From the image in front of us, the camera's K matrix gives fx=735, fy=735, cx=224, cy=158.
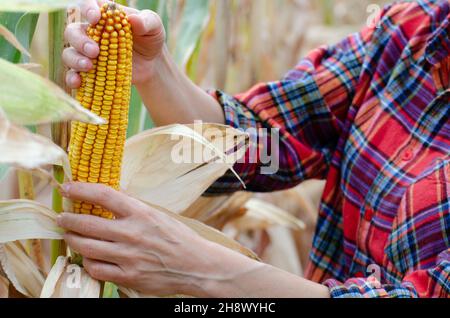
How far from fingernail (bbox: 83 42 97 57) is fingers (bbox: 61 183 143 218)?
125 mm

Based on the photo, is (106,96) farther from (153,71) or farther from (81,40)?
(153,71)

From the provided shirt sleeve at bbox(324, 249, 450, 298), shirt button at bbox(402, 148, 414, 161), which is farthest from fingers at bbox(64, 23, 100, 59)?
shirt button at bbox(402, 148, 414, 161)

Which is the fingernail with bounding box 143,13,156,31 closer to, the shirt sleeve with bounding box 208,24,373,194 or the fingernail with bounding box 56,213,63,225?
the fingernail with bounding box 56,213,63,225

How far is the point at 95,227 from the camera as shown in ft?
2.32

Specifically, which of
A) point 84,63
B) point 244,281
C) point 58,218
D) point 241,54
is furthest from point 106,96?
point 241,54

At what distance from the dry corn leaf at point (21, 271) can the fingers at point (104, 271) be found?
4.0 inches

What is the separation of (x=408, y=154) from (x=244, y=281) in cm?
35

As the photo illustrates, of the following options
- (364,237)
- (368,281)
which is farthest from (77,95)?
(364,237)

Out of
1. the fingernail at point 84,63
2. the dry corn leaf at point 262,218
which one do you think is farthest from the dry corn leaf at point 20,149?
the dry corn leaf at point 262,218

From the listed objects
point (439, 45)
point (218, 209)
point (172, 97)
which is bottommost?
point (218, 209)

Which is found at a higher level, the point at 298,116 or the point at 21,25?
the point at 21,25

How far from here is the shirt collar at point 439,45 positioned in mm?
1002

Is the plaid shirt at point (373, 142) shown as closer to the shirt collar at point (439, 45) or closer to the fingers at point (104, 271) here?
the shirt collar at point (439, 45)
